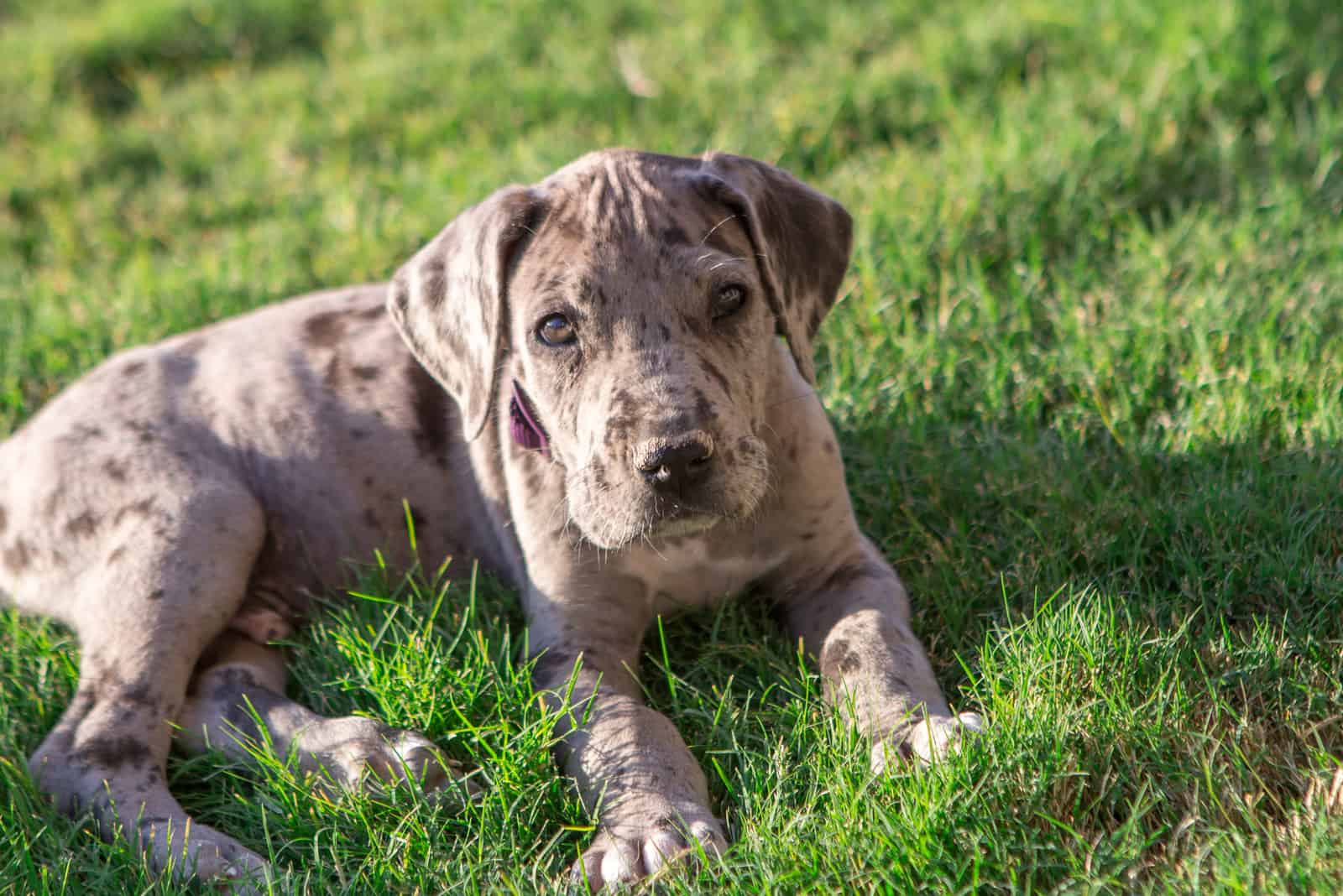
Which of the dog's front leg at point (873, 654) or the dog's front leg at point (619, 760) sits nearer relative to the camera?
the dog's front leg at point (619, 760)

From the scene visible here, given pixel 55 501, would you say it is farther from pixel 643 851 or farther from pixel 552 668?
pixel 643 851

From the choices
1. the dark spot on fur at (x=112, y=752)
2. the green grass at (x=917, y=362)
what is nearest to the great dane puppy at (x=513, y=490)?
the dark spot on fur at (x=112, y=752)

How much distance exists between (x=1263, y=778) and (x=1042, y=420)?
2.06 metres

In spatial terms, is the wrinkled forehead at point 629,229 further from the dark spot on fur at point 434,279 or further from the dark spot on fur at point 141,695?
the dark spot on fur at point 141,695

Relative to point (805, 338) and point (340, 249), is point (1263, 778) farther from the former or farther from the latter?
point (340, 249)

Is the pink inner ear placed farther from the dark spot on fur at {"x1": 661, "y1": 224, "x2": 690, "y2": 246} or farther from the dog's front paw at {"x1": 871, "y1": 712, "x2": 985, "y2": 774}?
the dog's front paw at {"x1": 871, "y1": 712, "x2": 985, "y2": 774}

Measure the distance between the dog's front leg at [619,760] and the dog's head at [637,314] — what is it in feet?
1.38

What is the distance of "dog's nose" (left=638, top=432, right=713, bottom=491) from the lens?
12.0 feet

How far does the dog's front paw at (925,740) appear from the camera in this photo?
3.49m

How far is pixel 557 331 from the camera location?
4074 mm

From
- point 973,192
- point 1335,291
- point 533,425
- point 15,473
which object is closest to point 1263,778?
point 533,425

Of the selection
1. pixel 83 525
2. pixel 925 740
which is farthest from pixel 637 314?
pixel 83 525

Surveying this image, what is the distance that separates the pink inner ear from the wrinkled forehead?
407 millimetres

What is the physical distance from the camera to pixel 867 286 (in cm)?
599
